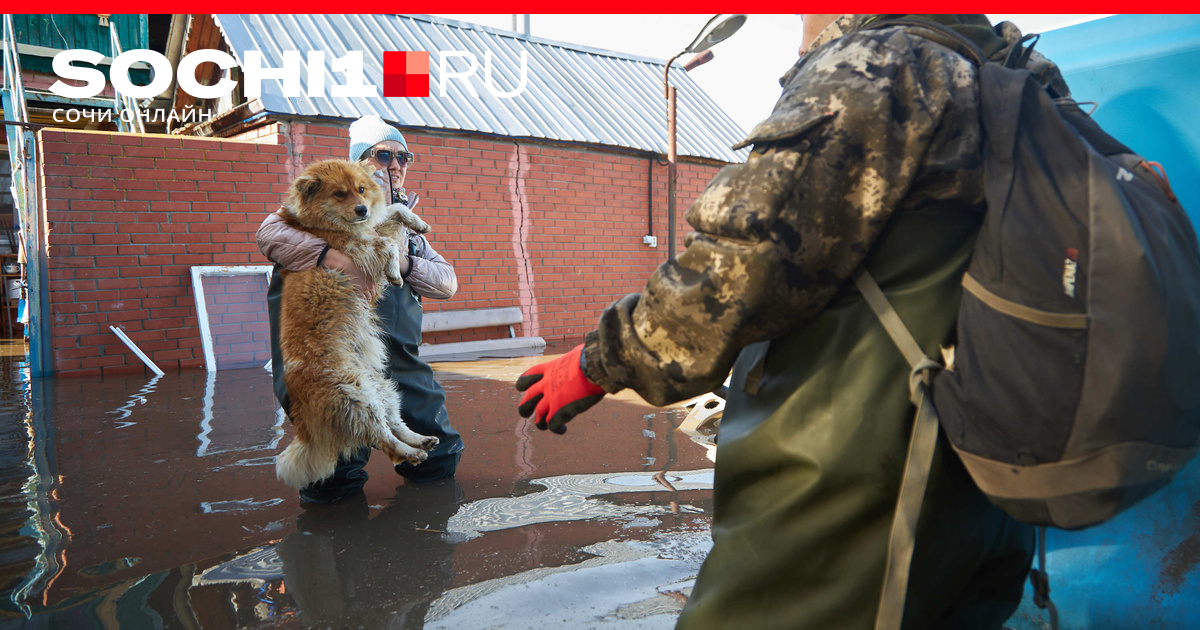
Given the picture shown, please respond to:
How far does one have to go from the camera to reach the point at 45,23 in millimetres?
12023

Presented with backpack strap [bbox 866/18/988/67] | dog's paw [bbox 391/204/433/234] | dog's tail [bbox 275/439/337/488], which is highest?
backpack strap [bbox 866/18/988/67]

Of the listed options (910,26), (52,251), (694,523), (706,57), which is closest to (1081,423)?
(910,26)

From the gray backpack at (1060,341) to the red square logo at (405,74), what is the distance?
9.48 m

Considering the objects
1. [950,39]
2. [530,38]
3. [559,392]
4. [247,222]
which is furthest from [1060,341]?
[530,38]

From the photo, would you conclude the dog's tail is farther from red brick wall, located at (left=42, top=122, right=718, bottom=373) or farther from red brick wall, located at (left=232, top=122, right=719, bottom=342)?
red brick wall, located at (left=232, top=122, right=719, bottom=342)

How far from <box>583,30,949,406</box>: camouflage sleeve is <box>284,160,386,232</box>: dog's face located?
8.41ft

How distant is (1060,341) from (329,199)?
3094mm

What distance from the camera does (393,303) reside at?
3.43 m

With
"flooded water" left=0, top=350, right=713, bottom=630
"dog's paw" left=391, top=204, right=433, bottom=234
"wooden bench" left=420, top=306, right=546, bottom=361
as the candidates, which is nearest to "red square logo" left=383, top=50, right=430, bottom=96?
"wooden bench" left=420, top=306, right=546, bottom=361

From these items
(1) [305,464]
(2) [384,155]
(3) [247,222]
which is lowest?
(1) [305,464]

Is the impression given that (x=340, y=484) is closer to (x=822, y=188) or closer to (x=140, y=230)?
(x=822, y=188)

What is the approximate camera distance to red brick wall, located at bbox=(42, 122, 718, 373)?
7.17 metres

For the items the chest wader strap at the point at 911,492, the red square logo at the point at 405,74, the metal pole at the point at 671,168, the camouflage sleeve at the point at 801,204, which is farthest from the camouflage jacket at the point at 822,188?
the metal pole at the point at 671,168

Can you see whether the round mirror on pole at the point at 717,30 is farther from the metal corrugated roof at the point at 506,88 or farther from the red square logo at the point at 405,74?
the red square logo at the point at 405,74
